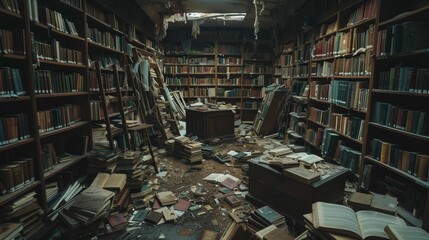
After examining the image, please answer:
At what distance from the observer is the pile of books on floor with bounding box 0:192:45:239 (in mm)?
1957

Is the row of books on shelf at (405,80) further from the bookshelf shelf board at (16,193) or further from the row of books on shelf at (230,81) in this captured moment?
the row of books on shelf at (230,81)

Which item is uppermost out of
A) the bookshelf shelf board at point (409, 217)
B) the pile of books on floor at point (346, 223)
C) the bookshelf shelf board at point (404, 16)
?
the bookshelf shelf board at point (404, 16)

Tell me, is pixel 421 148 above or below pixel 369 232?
above

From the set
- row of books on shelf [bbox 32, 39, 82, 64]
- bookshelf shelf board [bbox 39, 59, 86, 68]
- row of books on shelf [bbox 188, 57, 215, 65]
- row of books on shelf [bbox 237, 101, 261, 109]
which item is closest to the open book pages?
row of books on shelf [bbox 32, 39, 82, 64]

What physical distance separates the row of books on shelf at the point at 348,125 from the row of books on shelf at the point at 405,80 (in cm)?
59

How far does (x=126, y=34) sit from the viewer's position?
479 cm

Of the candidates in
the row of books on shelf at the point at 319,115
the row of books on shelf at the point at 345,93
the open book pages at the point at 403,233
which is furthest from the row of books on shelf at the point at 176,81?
the open book pages at the point at 403,233

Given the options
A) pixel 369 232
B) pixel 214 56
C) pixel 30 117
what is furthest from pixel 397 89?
pixel 214 56

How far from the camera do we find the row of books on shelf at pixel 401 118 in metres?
2.25

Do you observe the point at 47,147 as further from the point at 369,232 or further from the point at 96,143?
the point at 369,232

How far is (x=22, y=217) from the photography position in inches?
84.4

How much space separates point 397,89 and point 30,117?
3.65 meters

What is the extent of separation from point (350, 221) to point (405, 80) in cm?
169

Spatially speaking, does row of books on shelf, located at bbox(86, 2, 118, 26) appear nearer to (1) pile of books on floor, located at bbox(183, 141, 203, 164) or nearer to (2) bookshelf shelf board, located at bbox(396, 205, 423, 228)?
(1) pile of books on floor, located at bbox(183, 141, 203, 164)
